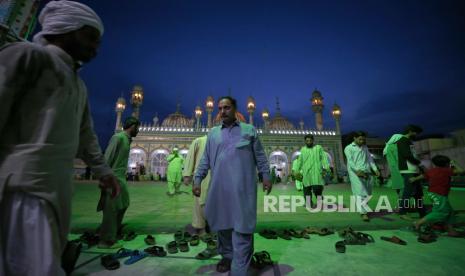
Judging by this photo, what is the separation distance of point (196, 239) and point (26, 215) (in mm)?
2365

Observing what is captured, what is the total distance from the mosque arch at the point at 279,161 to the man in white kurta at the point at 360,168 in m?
23.0

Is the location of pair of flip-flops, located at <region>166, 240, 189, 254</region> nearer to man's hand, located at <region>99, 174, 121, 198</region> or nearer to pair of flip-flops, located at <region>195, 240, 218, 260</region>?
pair of flip-flops, located at <region>195, 240, 218, 260</region>

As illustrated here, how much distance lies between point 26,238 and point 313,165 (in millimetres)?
5526

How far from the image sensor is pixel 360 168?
4777 millimetres

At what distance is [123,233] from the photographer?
3367 millimetres

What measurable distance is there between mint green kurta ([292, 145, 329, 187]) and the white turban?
536 cm

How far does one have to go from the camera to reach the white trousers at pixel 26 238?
890 millimetres

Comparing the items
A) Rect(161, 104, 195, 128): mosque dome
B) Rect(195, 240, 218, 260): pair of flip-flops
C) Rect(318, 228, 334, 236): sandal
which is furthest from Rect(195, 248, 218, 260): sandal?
Rect(161, 104, 195, 128): mosque dome

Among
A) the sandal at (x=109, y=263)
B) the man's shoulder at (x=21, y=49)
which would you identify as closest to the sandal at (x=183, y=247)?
the sandal at (x=109, y=263)

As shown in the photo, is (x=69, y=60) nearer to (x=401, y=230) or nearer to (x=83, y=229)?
(x=83, y=229)

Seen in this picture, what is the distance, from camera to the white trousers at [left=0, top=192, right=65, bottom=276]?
890 millimetres

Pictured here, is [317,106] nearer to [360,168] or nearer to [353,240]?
[360,168]

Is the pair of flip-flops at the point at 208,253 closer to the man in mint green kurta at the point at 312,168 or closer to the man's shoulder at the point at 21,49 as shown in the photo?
the man's shoulder at the point at 21,49

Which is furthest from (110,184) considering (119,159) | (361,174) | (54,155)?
(361,174)
